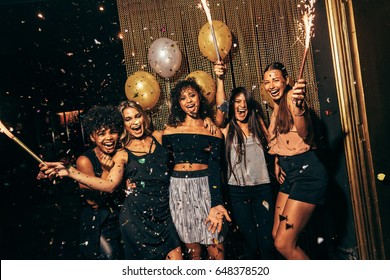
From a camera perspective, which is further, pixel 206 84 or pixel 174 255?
pixel 206 84

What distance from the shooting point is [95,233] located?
1.92 metres

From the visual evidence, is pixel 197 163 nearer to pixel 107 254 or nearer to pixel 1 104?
pixel 107 254

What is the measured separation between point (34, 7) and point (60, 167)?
72.7 inches

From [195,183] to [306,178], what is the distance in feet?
2.46

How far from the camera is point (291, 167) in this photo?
6.55 feet

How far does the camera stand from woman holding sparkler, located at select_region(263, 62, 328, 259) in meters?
1.92

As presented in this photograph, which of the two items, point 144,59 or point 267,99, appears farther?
point 144,59

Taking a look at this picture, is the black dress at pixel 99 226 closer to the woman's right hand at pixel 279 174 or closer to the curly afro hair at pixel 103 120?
the curly afro hair at pixel 103 120

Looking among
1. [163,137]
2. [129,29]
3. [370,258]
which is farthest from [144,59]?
[370,258]

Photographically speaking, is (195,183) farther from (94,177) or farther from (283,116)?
(283,116)

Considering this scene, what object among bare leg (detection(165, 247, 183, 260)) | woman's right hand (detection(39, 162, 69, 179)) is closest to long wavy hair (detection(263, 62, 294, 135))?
bare leg (detection(165, 247, 183, 260))

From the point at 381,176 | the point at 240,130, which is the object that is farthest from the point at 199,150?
the point at 381,176

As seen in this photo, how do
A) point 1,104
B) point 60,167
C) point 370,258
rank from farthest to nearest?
point 1,104
point 370,258
point 60,167

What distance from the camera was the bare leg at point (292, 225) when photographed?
6.30ft
